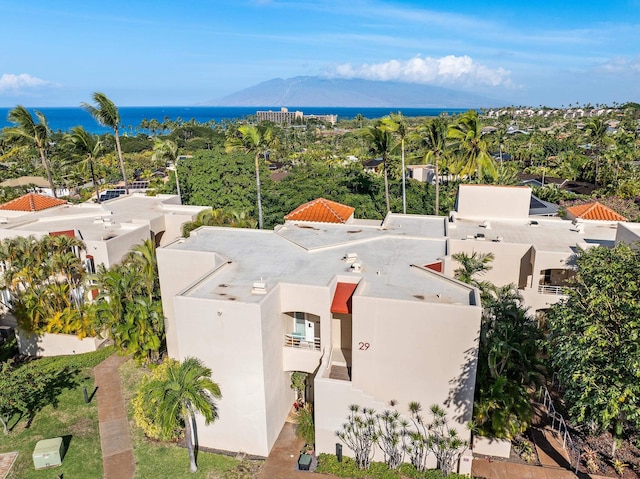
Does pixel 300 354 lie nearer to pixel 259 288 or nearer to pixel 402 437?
pixel 259 288

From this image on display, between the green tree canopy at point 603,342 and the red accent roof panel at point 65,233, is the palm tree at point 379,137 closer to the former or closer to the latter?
the green tree canopy at point 603,342

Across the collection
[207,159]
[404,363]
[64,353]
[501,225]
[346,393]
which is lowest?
[64,353]

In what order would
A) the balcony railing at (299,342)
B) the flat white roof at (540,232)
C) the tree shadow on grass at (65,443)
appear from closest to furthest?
1. the tree shadow on grass at (65,443)
2. the balcony railing at (299,342)
3. the flat white roof at (540,232)

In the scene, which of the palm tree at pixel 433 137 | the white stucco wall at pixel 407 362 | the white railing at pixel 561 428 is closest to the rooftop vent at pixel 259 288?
the white stucco wall at pixel 407 362

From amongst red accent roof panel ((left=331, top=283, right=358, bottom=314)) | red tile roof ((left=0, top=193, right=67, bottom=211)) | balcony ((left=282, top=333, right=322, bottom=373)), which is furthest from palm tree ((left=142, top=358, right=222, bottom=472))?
red tile roof ((left=0, top=193, right=67, bottom=211))

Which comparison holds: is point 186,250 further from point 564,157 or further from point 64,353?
point 564,157

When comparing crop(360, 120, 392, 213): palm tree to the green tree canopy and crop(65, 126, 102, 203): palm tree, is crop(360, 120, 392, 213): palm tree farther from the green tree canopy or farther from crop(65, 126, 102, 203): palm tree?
crop(65, 126, 102, 203): palm tree

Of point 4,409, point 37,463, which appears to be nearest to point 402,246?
point 37,463
